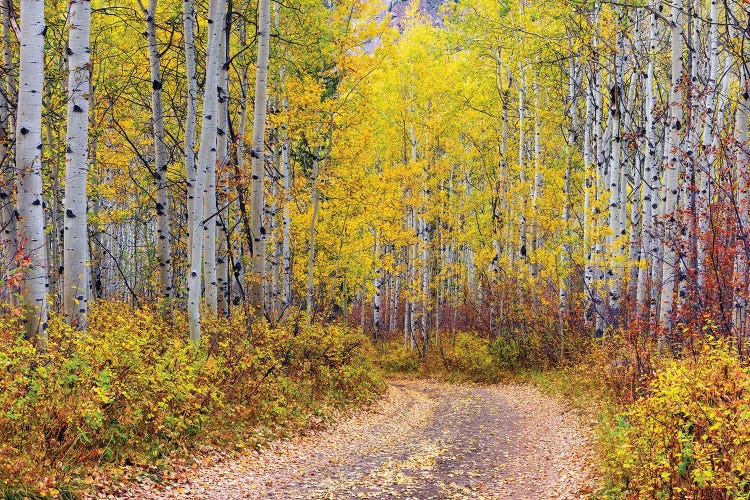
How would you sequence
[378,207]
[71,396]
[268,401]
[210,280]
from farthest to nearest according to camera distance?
[378,207] → [210,280] → [268,401] → [71,396]

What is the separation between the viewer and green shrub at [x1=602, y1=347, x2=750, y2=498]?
488 centimetres

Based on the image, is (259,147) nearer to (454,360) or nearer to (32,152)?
(32,152)

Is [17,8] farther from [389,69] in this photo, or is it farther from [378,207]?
[389,69]

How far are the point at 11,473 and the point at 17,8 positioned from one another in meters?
9.07

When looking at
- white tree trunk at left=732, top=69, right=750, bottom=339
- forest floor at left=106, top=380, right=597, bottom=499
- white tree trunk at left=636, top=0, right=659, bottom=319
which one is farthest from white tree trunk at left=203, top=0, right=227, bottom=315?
white tree trunk at left=636, top=0, right=659, bottom=319

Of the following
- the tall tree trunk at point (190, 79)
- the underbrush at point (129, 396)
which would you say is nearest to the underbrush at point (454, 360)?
the underbrush at point (129, 396)

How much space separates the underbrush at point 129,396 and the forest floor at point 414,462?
1.71ft

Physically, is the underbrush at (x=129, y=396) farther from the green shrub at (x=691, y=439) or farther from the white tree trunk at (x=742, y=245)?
the white tree trunk at (x=742, y=245)

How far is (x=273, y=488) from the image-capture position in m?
6.91

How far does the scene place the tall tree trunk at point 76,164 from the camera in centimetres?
705

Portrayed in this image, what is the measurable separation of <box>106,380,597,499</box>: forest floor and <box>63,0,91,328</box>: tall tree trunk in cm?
241

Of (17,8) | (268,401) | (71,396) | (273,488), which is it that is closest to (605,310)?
(268,401)

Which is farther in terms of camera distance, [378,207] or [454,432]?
[378,207]

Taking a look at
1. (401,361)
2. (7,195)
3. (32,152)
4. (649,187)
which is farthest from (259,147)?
(401,361)
